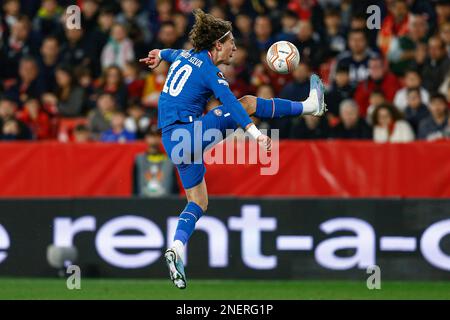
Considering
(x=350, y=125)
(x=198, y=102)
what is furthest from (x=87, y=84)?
(x=198, y=102)

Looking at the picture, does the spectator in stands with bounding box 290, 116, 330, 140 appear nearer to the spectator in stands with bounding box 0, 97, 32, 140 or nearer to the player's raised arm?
→ the spectator in stands with bounding box 0, 97, 32, 140

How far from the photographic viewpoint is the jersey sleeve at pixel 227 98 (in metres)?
9.67

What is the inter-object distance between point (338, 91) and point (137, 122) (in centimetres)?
272

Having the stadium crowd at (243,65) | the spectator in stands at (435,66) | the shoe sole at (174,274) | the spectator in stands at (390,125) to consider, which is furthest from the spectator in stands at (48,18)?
the shoe sole at (174,274)

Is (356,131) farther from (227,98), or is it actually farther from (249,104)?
(227,98)

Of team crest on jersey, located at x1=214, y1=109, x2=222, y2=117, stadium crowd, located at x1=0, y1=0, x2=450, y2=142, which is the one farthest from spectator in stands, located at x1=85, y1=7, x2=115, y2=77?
team crest on jersey, located at x1=214, y1=109, x2=222, y2=117

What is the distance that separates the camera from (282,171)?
557 inches

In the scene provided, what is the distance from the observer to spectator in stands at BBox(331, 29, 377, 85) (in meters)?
15.4

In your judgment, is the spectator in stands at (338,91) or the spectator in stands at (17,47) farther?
the spectator in stands at (17,47)

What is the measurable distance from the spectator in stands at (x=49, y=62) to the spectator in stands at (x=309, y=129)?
3.88 m

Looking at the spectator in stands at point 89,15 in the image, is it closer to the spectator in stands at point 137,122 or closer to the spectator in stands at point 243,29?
the spectator in stands at point 243,29

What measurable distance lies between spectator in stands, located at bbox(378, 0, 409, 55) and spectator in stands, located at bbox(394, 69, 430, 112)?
0.95m

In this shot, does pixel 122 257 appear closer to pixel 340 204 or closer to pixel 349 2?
pixel 340 204

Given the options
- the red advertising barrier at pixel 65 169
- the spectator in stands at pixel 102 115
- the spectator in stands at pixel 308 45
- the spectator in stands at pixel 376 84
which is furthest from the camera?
the spectator in stands at pixel 308 45
